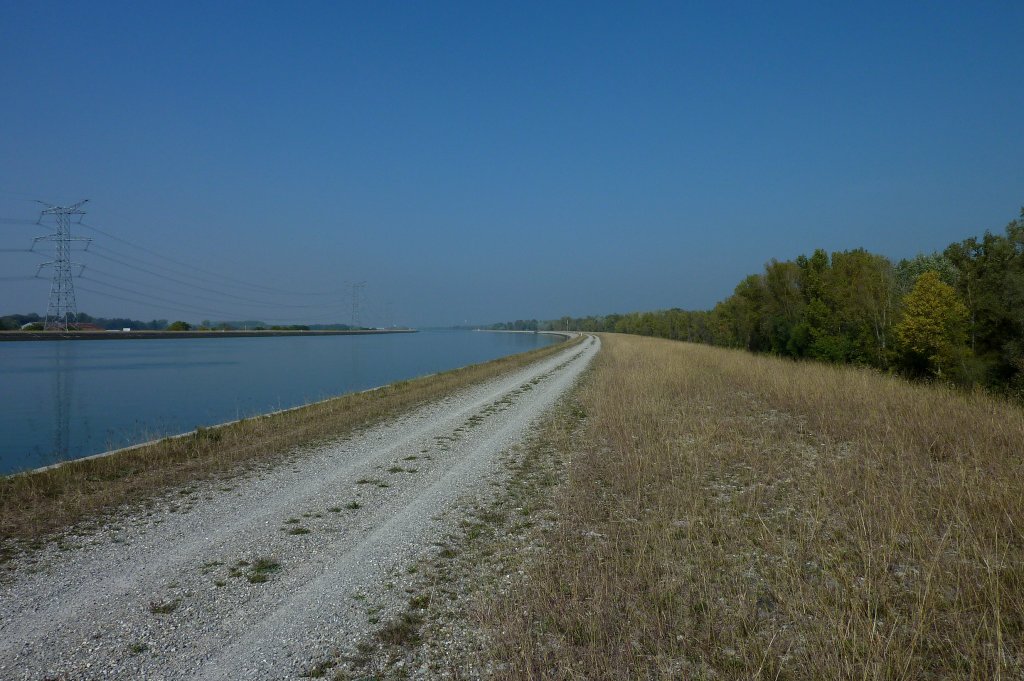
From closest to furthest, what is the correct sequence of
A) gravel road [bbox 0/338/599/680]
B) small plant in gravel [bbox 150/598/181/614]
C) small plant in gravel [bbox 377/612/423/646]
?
1. gravel road [bbox 0/338/599/680]
2. small plant in gravel [bbox 377/612/423/646]
3. small plant in gravel [bbox 150/598/181/614]

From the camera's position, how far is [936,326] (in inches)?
1169

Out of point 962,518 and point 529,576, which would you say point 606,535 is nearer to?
point 529,576

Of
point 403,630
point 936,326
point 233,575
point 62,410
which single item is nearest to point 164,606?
point 233,575

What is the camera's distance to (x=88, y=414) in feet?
70.1

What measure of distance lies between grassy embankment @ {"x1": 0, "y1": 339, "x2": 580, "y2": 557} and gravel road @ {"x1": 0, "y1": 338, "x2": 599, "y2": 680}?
30.1 inches

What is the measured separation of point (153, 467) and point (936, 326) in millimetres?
38754

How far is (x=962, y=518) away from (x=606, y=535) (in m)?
4.59

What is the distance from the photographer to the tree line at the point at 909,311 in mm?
29047

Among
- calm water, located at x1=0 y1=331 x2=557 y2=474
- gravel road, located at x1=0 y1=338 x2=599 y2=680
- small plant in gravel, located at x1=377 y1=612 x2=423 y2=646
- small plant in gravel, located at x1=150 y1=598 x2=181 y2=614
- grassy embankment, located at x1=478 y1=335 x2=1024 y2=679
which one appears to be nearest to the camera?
grassy embankment, located at x1=478 y1=335 x2=1024 y2=679

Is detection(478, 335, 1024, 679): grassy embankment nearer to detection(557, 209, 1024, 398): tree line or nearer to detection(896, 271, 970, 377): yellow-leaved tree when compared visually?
detection(557, 209, 1024, 398): tree line

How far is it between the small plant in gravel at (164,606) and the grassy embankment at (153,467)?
10.8 ft

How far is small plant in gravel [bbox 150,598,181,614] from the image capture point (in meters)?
5.01

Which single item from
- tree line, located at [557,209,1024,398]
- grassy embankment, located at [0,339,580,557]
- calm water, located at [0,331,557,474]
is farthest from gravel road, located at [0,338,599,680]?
tree line, located at [557,209,1024,398]

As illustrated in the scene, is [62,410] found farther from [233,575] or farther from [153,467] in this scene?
[233,575]
